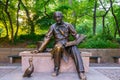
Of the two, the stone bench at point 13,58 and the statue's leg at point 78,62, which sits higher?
the statue's leg at point 78,62

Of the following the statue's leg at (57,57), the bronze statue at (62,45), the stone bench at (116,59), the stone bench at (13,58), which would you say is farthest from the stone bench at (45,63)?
the stone bench at (116,59)

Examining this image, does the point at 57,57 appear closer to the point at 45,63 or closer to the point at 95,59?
the point at 45,63

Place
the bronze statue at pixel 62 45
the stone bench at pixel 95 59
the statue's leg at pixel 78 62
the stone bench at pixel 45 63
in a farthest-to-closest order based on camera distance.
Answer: the stone bench at pixel 95 59
the stone bench at pixel 45 63
the bronze statue at pixel 62 45
the statue's leg at pixel 78 62

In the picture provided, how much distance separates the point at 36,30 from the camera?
18578 millimetres

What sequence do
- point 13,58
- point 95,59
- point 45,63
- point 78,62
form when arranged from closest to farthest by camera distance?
point 78,62 → point 45,63 → point 13,58 → point 95,59

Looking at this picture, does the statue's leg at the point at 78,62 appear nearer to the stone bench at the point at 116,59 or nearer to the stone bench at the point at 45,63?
the stone bench at the point at 45,63

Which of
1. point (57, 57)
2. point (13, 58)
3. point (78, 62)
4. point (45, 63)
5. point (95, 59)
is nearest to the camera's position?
point (78, 62)

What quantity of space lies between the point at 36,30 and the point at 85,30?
5.96 meters

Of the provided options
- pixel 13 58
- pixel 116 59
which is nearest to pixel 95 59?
pixel 116 59

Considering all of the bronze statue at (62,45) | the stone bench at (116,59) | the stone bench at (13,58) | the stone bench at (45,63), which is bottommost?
the stone bench at (116,59)

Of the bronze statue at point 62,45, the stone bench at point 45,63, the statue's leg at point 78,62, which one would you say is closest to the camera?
the statue's leg at point 78,62

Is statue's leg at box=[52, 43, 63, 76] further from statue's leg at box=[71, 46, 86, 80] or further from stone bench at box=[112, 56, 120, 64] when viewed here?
stone bench at box=[112, 56, 120, 64]

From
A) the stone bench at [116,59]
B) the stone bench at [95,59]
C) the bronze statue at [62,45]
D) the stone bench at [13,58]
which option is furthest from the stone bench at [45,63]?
the stone bench at [116,59]

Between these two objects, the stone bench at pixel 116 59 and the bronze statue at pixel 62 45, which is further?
the stone bench at pixel 116 59
